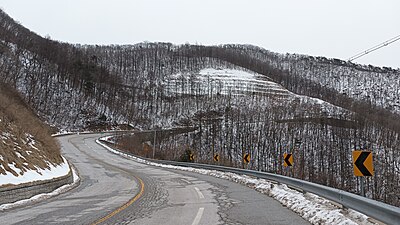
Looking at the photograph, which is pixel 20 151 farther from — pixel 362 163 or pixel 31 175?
pixel 362 163

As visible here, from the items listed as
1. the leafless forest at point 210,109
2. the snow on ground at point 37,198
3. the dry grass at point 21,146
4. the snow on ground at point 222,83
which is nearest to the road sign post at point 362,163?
the snow on ground at point 37,198

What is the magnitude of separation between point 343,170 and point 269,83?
8116 centimetres

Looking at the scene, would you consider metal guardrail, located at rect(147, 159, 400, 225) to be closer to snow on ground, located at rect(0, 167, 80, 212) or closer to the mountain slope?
snow on ground, located at rect(0, 167, 80, 212)

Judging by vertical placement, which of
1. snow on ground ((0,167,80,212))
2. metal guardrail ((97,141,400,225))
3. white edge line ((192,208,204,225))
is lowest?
snow on ground ((0,167,80,212))

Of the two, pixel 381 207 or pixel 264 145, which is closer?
pixel 381 207

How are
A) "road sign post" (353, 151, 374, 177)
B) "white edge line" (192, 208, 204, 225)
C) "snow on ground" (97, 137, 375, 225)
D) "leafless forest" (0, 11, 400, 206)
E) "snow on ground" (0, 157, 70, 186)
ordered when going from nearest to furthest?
"snow on ground" (97, 137, 375, 225) → "white edge line" (192, 208, 204, 225) → "road sign post" (353, 151, 374, 177) → "snow on ground" (0, 157, 70, 186) → "leafless forest" (0, 11, 400, 206)

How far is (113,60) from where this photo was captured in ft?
545

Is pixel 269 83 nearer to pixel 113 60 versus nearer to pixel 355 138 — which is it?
pixel 355 138

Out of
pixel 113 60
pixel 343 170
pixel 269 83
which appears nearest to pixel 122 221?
pixel 343 170

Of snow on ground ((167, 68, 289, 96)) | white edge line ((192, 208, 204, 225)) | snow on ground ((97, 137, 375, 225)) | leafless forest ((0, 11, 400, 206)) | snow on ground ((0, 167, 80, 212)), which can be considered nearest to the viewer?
snow on ground ((97, 137, 375, 225))

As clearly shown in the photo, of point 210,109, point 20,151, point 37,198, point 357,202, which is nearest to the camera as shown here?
point 357,202

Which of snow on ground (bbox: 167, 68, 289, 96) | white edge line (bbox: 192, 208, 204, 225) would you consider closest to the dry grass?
white edge line (bbox: 192, 208, 204, 225)

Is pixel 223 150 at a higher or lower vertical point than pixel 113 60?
lower

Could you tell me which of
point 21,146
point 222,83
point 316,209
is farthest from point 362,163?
point 222,83
